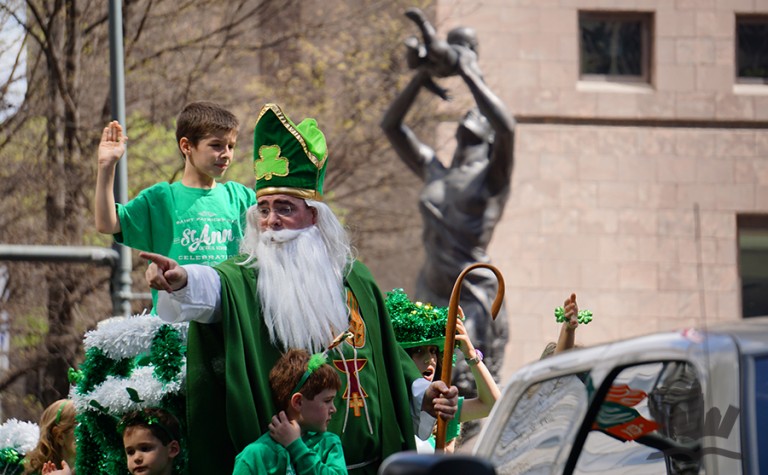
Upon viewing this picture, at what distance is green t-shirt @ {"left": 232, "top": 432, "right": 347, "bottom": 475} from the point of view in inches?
199

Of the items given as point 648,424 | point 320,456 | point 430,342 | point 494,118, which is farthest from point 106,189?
point 494,118

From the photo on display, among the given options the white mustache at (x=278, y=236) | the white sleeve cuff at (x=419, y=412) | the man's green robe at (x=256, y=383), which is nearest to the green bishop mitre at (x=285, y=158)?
the white mustache at (x=278, y=236)

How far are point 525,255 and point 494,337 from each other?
7406 millimetres

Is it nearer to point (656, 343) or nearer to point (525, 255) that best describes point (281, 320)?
point (656, 343)

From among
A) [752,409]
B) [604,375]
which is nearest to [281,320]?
[604,375]

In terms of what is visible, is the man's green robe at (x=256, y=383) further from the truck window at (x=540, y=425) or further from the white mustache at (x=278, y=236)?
the truck window at (x=540, y=425)

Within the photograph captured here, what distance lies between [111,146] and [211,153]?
39 centimetres

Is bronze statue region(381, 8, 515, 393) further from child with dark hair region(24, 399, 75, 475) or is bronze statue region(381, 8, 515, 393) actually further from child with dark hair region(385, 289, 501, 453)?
child with dark hair region(385, 289, 501, 453)

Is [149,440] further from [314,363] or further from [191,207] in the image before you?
[191,207]

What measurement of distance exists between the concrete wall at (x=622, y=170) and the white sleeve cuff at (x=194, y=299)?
65.4ft

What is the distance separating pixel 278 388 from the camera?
5285 millimetres

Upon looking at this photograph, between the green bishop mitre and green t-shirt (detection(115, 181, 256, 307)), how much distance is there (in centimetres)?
53

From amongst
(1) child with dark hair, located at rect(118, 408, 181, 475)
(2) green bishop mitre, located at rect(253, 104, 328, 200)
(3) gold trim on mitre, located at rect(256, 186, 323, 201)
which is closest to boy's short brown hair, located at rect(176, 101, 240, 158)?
(2) green bishop mitre, located at rect(253, 104, 328, 200)

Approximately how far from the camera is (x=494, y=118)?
1780 centimetres
